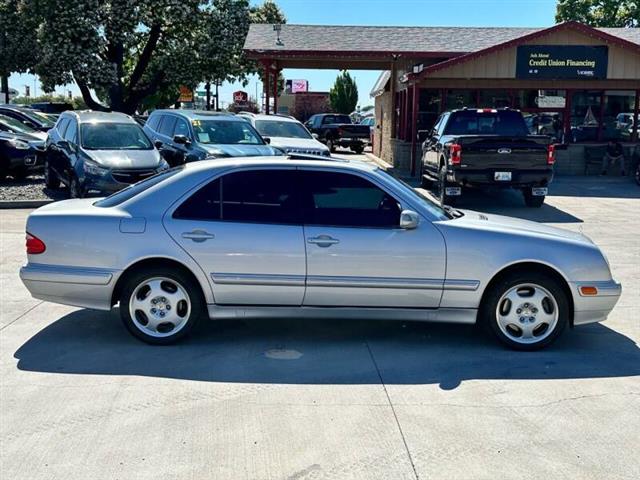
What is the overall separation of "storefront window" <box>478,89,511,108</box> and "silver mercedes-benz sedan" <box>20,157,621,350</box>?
1618 cm

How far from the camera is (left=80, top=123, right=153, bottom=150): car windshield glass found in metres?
13.1

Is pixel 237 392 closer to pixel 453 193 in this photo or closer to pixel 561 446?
pixel 561 446

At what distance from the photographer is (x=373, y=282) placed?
543cm

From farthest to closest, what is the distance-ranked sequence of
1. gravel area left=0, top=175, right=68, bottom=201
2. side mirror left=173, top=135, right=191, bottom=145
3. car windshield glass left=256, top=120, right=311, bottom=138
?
car windshield glass left=256, top=120, right=311, bottom=138 < side mirror left=173, top=135, right=191, bottom=145 < gravel area left=0, top=175, right=68, bottom=201

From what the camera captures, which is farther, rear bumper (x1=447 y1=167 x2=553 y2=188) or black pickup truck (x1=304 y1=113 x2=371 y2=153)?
black pickup truck (x1=304 y1=113 x2=371 y2=153)

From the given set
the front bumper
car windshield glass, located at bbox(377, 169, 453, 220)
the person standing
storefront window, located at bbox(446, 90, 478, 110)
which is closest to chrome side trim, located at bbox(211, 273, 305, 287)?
car windshield glass, located at bbox(377, 169, 453, 220)

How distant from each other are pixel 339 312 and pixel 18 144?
40.3 ft

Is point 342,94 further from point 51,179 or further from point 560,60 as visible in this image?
point 51,179

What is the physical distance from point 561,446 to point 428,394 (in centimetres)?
96

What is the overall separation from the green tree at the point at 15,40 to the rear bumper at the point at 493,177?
2454 centimetres

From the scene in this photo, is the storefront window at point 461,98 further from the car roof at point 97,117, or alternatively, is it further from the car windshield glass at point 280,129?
the car roof at point 97,117

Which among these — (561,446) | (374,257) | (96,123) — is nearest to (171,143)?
(96,123)

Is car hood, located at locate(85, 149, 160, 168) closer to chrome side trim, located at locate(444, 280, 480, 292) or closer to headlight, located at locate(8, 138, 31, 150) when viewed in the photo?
headlight, located at locate(8, 138, 31, 150)

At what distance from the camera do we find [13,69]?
33312mm
